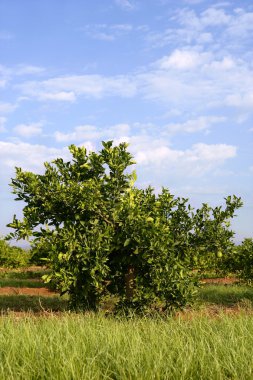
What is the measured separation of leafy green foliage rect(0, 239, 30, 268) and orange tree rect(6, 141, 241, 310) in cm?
1818

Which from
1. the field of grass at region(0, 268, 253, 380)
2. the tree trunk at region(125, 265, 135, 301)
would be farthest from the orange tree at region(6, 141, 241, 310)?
the field of grass at region(0, 268, 253, 380)

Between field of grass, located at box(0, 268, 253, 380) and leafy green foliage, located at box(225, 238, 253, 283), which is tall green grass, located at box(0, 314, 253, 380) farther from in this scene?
leafy green foliage, located at box(225, 238, 253, 283)

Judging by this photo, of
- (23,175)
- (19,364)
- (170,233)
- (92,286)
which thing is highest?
(23,175)

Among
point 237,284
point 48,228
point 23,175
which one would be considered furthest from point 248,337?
point 237,284

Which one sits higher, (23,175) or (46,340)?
(23,175)

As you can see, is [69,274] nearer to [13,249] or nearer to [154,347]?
[154,347]

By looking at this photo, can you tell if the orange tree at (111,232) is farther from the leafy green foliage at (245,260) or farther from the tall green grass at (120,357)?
the leafy green foliage at (245,260)

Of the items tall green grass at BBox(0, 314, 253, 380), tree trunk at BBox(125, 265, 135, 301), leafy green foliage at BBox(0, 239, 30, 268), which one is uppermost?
leafy green foliage at BBox(0, 239, 30, 268)

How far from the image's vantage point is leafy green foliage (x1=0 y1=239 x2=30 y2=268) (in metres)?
28.1

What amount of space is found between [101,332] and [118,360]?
1209 mm

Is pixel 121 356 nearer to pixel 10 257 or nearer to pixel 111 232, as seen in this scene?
pixel 111 232

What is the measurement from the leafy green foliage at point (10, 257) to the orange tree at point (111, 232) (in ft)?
59.6

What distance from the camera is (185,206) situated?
1098 centimetres

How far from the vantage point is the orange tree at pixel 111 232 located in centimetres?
970
